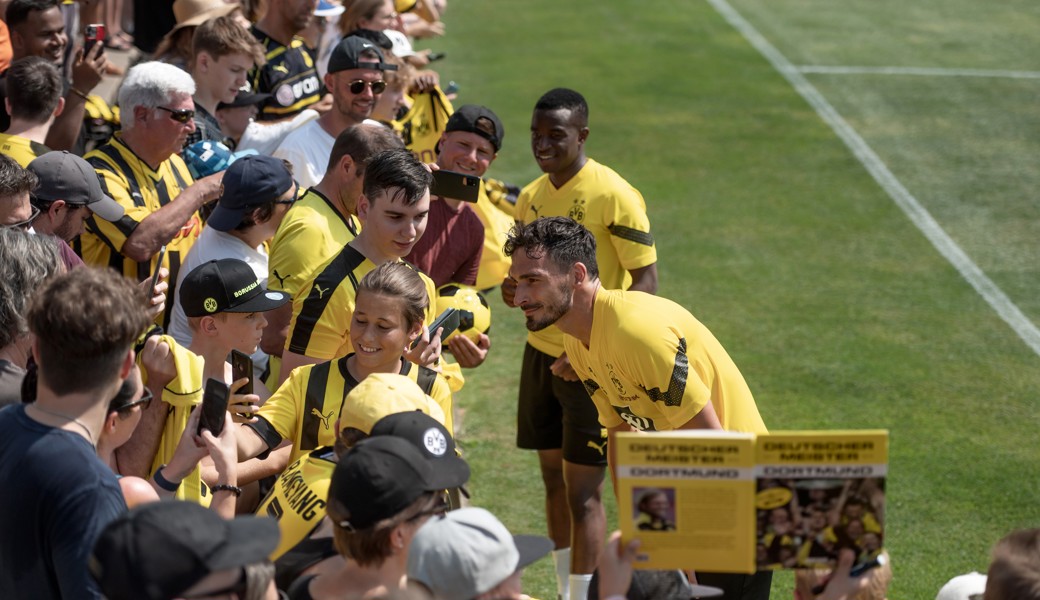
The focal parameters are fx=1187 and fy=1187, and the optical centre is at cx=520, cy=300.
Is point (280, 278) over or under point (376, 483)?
under

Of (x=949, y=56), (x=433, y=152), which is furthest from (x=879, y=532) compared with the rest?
(x=949, y=56)

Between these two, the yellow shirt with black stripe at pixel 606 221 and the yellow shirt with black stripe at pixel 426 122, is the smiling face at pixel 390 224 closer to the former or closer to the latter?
the yellow shirt with black stripe at pixel 606 221

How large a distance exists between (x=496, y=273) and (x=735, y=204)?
657cm

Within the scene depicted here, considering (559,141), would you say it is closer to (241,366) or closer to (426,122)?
(426,122)

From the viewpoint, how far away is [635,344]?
181 inches

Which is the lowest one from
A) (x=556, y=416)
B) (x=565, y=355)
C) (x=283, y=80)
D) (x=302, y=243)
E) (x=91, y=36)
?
(x=556, y=416)

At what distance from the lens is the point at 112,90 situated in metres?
10.8

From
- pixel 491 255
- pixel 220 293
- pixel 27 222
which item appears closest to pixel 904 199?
pixel 491 255

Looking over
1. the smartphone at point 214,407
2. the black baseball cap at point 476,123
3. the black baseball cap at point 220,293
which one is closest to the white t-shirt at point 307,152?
the black baseball cap at point 476,123

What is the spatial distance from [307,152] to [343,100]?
Answer: 39 cm

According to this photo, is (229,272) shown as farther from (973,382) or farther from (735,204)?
(735,204)

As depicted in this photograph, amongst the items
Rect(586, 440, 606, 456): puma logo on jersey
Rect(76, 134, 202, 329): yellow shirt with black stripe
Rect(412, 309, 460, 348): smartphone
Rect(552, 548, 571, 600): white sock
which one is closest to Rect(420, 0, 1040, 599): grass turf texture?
Rect(552, 548, 571, 600): white sock

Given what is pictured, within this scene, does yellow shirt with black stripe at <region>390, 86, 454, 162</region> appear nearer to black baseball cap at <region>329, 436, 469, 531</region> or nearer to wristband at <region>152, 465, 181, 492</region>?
wristband at <region>152, 465, 181, 492</region>

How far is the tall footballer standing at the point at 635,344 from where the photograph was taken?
458cm
